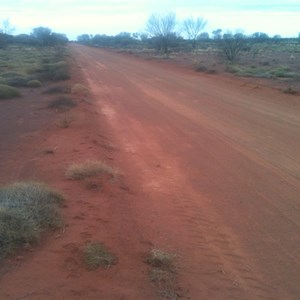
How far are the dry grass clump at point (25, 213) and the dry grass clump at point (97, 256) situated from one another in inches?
30.4

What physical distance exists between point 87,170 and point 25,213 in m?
2.84

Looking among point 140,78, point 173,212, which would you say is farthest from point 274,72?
point 173,212

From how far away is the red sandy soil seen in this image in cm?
541

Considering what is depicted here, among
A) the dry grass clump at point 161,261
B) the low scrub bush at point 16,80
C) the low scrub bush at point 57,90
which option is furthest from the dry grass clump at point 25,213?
the low scrub bush at point 16,80

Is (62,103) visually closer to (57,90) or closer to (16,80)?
(57,90)

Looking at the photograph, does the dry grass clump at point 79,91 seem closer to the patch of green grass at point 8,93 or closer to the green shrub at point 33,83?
the patch of green grass at point 8,93

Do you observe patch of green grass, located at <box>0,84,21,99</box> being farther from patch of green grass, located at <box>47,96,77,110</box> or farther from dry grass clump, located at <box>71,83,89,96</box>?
patch of green grass, located at <box>47,96,77,110</box>

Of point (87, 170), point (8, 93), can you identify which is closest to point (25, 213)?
point (87, 170)

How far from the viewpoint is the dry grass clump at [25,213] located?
592cm

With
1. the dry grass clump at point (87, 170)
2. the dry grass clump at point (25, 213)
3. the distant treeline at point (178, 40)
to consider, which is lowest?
the distant treeline at point (178, 40)

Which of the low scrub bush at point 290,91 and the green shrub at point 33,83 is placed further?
the green shrub at point 33,83

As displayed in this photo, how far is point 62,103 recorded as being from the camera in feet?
60.8

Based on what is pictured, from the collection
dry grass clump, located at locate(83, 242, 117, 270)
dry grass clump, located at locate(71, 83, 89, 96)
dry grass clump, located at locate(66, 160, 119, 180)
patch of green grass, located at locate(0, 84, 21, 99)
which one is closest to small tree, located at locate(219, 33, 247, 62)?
dry grass clump, located at locate(71, 83, 89, 96)

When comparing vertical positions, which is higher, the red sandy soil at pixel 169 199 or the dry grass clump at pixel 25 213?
the dry grass clump at pixel 25 213
